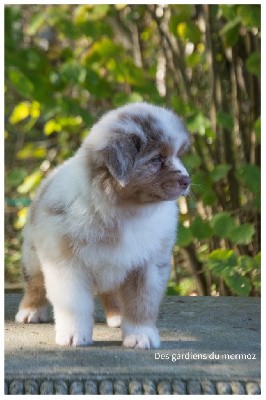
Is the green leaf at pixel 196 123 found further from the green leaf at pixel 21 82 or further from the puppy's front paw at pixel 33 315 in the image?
the puppy's front paw at pixel 33 315

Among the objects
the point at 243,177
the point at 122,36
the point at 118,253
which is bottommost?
the point at 118,253

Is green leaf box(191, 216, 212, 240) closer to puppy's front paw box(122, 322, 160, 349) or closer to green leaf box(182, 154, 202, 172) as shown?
green leaf box(182, 154, 202, 172)

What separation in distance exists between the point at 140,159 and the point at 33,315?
103 centimetres

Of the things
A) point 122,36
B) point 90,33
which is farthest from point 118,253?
point 122,36

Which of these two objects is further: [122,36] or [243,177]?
[122,36]

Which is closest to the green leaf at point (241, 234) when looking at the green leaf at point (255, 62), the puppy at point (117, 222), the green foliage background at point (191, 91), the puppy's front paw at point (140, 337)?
the green foliage background at point (191, 91)

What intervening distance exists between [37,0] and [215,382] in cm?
243

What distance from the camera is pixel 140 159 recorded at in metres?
2.71

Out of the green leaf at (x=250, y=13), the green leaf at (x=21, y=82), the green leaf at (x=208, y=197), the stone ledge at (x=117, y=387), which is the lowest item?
the stone ledge at (x=117, y=387)

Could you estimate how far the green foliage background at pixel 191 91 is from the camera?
447 cm

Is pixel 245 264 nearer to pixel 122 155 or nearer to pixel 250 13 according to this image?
pixel 250 13

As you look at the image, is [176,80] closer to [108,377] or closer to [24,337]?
[24,337]

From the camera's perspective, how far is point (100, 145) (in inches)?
109
